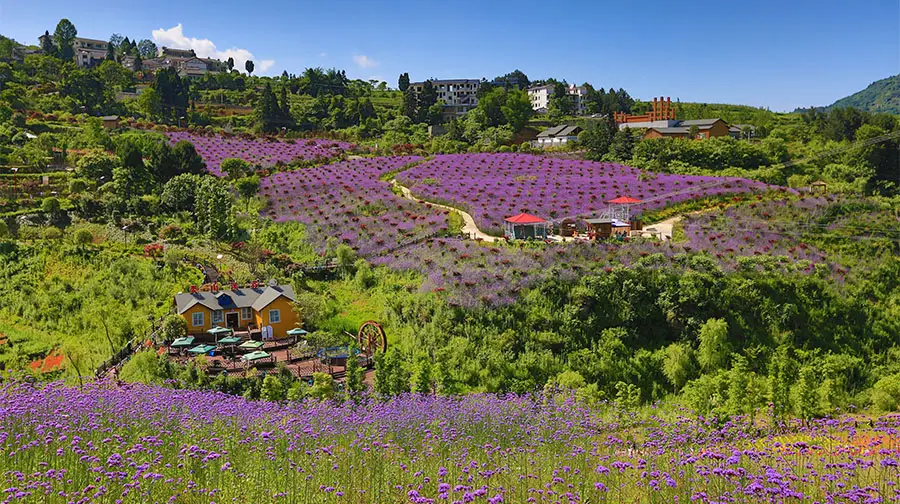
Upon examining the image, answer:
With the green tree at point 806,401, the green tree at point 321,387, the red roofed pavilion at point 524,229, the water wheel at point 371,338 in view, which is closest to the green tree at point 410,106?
the red roofed pavilion at point 524,229

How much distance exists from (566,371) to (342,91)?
333 ft

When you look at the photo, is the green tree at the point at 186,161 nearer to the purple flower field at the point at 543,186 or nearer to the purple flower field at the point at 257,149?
the purple flower field at the point at 257,149

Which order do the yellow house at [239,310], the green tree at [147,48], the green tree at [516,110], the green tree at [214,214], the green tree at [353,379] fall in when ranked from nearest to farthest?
the green tree at [353,379] < the yellow house at [239,310] < the green tree at [214,214] < the green tree at [516,110] < the green tree at [147,48]

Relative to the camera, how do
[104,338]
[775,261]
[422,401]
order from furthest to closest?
1. [775,261]
2. [104,338]
3. [422,401]

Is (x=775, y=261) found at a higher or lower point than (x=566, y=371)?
higher

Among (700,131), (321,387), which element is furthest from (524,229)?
(700,131)

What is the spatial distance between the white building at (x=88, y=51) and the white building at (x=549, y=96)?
84.0 m

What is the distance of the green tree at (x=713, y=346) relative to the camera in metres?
22.3

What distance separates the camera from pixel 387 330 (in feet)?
83.3

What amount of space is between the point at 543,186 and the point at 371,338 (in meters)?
25.2

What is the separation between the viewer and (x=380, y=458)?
32.1ft

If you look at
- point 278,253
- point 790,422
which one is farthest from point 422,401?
point 278,253

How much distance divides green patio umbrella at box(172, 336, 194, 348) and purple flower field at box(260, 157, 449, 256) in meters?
11.2

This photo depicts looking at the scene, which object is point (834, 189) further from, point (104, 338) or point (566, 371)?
point (104, 338)
